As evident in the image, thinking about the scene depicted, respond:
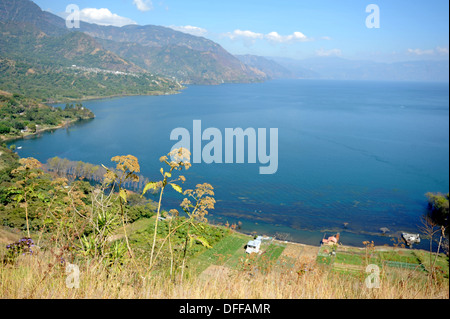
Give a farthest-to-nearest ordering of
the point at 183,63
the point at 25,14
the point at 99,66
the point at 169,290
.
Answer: the point at 183,63
the point at 25,14
the point at 99,66
the point at 169,290

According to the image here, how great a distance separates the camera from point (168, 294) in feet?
4.78

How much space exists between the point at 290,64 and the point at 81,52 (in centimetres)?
13761

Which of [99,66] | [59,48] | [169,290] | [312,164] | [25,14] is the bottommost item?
[312,164]

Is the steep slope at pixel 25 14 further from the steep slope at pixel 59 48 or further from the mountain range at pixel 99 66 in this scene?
the steep slope at pixel 59 48

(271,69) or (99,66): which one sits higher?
(271,69)

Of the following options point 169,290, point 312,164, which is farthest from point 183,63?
point 169,290

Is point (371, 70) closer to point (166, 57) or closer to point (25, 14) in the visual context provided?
point (166, 57)

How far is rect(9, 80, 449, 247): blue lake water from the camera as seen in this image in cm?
1382

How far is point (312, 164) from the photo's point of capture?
66.4 ft

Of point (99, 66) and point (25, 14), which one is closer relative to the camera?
point (99, 66)

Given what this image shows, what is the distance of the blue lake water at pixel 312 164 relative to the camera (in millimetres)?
13820

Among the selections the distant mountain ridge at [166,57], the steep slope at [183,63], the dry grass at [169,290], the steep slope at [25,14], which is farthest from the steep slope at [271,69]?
the dry grass at [169,290]

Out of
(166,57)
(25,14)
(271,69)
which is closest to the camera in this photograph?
(25,14)
